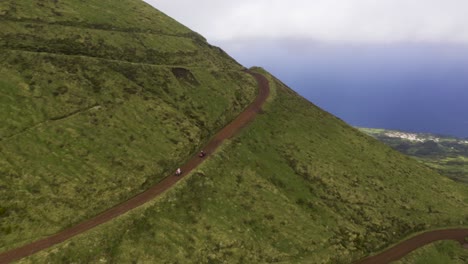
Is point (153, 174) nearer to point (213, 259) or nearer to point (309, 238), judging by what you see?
point (213, 259)

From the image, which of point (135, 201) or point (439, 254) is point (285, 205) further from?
point (439, 254)

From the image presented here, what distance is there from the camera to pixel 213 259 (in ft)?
206

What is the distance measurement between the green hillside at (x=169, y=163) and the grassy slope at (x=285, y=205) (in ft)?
1.08

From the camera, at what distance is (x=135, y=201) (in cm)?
6831

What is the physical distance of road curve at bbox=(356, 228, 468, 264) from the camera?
78312 mm

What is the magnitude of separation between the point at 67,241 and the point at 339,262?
54.1 metres

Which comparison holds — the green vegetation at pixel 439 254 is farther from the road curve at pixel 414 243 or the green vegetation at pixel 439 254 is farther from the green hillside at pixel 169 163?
the green hillside at pixel 169 163

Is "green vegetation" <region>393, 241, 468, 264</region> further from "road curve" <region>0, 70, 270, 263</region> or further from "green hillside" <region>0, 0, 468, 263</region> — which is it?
"road curve" <region>0, 70, 270, 263</region>

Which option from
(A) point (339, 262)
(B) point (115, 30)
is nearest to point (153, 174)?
(A) point (339, 262)

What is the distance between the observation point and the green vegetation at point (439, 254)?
80275 millimetres

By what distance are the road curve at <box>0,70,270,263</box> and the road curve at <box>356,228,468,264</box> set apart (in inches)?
1769

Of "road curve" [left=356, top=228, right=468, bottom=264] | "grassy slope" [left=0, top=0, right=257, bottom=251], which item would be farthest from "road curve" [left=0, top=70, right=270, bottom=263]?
"road curve" [left=356, top=228, right=468, bottom=264]

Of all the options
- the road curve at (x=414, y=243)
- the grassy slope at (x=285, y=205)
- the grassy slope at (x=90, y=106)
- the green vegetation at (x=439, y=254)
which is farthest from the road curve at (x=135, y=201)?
the green vegetation at (x=439, y=254)

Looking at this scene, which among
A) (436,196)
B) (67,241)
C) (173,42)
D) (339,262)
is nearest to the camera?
(67,241)
